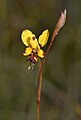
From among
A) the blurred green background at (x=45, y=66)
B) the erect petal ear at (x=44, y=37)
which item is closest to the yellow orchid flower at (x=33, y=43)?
the erect petal ear at (x=44, y=37)

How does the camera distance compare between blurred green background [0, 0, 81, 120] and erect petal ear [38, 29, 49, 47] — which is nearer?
erect petal ear [38, 29, 49, 47]

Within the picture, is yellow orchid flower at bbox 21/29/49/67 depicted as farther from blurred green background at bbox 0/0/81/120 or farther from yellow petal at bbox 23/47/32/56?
blurred green background at bbox 0/0/81/120

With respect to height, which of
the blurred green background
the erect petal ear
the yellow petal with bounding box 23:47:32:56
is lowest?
the yellow petal with bounding box 23:47:32:56

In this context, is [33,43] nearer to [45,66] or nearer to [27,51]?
[27,51]

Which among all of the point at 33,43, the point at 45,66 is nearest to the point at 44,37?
the point at 33,43

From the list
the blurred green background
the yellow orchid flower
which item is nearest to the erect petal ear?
the yellow orchid flower

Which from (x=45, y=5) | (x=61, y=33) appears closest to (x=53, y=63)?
(x=61, y=33)

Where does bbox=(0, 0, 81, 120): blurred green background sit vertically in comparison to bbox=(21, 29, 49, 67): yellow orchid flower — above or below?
above

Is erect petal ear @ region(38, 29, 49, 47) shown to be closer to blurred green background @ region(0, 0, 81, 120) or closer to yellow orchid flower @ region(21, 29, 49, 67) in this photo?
yellow orchid flower @ region(21, 29, 49, 67)
